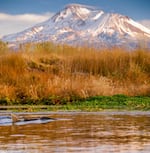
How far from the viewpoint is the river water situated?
11.5m

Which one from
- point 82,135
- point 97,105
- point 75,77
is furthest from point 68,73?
point 82,135

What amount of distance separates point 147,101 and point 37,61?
11.7 metres

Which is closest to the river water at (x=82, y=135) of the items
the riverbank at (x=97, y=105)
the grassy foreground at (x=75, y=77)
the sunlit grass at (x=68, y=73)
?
the riverbank at (x=97, y=105)

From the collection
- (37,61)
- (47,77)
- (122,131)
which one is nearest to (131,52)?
(37,61)

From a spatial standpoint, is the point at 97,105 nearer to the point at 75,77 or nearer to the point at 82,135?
the point at 75,77

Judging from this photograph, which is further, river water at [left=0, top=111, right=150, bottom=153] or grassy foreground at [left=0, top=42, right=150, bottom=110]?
grassy foreground at [left=0, top=42, right=150, bottom=110]

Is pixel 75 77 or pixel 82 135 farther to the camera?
pixel 75 77

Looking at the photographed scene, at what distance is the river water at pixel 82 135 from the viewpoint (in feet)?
37.6

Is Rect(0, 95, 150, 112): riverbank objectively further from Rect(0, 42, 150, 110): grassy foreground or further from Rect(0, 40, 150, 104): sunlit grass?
Rect(0, 40, 150, 104): sunlit grass

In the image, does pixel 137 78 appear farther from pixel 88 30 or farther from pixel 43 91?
pixel 88 30

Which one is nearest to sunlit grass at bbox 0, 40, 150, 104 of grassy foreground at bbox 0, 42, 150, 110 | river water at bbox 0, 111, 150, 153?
grassy foreground at bbox 0, 42, 150, 110

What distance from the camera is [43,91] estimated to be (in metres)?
25.4

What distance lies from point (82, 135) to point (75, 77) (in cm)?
1372

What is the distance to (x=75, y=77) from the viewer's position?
27359 millimetres
